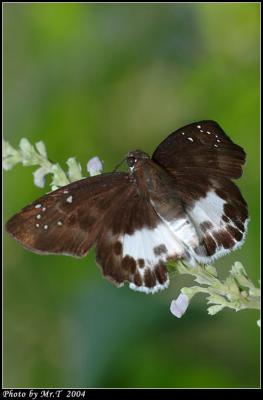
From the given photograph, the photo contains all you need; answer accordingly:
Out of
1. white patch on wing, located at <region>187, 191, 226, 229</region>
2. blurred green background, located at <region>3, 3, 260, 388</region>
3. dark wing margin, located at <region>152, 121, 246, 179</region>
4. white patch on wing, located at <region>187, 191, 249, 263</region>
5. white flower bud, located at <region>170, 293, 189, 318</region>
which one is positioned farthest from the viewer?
blurred green background, located at <region>3, 3, 260, 388</region>

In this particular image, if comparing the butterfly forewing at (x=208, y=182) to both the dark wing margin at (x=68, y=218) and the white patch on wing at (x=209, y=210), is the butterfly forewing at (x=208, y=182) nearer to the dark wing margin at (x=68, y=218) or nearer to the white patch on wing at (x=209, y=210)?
the white patch on wing at (x=209, y=210)

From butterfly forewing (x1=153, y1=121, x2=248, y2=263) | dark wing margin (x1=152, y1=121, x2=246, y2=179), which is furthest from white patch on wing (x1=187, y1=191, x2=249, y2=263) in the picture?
dark wing margin (x1=152, y1=121, x2=246, y2=179)

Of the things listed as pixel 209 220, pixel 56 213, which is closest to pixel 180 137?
pixel 209 220

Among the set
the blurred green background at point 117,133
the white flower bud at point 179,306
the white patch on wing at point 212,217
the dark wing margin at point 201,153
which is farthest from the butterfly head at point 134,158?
the blurred green background at point 117,133

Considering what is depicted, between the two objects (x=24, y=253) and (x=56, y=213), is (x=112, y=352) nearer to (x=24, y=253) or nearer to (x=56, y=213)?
(x=24, y=253)

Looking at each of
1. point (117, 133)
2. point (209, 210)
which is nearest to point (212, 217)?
point (209, 210)

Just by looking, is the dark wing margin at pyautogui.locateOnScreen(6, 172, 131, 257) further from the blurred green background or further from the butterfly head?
the blurred green background
